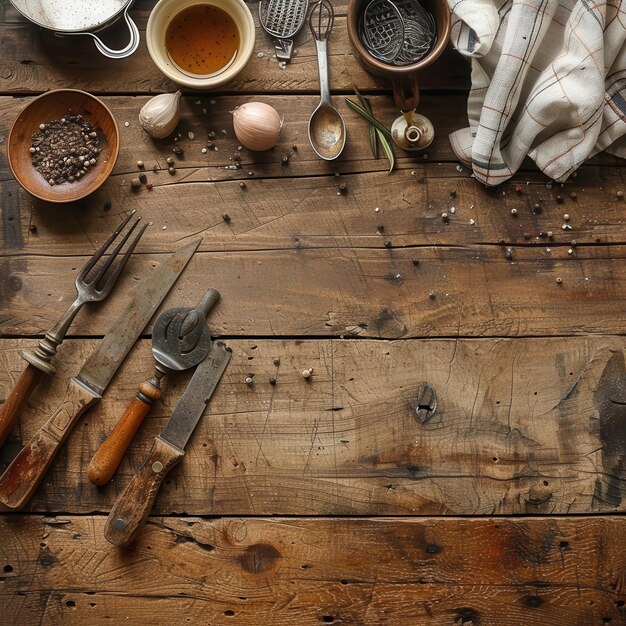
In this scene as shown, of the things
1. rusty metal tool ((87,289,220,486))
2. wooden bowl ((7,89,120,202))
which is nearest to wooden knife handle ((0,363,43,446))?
rusty metal tool ((87,289,220,486))

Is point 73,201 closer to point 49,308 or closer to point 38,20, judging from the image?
point 49,308

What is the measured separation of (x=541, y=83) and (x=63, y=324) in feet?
2.86

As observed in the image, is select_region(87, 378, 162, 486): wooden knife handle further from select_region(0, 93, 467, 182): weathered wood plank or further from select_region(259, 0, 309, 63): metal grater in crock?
select_region(259, 0, 309, 63): metal grater in crock

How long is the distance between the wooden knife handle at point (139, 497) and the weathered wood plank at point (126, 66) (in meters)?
0.62

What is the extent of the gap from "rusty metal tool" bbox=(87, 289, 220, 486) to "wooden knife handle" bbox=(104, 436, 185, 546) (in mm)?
45

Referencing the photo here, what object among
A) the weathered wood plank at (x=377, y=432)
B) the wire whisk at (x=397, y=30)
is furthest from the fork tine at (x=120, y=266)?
the wire whisk at (x=397, y=30)

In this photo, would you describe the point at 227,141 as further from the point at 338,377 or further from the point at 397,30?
the point at 338,377

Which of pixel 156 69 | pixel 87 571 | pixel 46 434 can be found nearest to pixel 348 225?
pixel 156 69

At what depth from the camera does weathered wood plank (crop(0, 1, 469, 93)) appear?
50.3 inches

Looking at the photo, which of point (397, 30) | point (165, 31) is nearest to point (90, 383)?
point (165, 31)

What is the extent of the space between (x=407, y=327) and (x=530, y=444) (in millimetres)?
284

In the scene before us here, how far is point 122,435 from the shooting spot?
1.19 meters

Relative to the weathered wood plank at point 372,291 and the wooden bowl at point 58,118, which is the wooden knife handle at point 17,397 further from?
the wooden bowl at point 58,118

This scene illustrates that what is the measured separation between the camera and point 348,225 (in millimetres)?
1270
